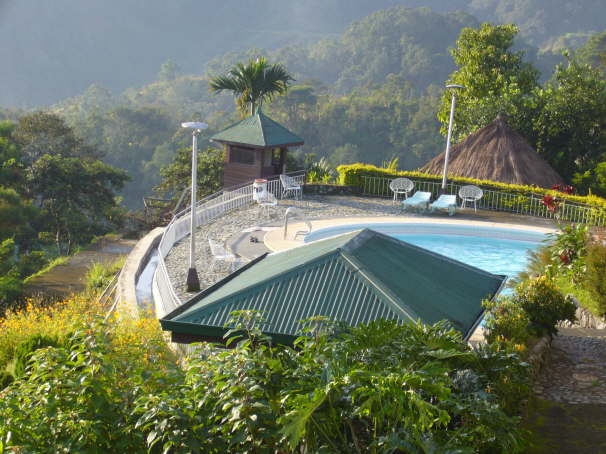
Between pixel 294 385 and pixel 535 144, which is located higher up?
pixel 535 144

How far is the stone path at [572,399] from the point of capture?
6113mm

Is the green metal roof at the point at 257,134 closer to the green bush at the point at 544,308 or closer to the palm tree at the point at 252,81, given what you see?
the palm tree at the point at 252,81

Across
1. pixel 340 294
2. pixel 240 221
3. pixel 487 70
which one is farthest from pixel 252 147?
pixel 340 294

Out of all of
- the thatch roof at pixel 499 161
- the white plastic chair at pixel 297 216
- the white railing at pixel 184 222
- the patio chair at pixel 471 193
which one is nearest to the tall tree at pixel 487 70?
the thatch roof at pixel 499 161

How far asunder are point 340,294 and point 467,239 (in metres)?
14.3

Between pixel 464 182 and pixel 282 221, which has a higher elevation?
pixel 464 182

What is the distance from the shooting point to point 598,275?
10211mm

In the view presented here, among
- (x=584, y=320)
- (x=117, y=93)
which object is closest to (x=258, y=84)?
(x=584, y=320)

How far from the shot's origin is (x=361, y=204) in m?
23.1

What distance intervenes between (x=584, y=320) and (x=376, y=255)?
17.6ft

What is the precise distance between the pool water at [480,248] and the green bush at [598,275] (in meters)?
8.14

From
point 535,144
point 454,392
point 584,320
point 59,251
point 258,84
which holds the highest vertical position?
point 258,84

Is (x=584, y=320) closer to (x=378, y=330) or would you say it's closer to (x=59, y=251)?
(x=378, y=330)

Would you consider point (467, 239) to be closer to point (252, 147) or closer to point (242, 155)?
point (252, 147)
